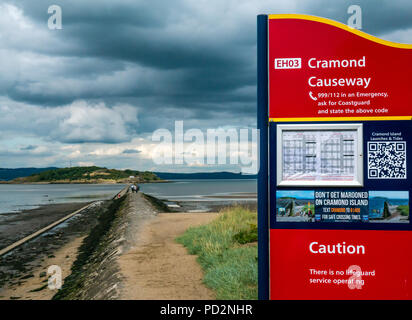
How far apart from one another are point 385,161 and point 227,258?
211 inches

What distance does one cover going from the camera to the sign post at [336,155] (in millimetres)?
4715

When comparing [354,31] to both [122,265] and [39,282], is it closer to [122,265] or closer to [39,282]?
[122,265]

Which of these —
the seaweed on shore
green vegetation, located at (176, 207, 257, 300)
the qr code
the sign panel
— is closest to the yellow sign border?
the sign panel

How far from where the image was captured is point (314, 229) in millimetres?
4777

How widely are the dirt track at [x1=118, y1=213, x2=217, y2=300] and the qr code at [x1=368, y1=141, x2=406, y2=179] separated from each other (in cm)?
382

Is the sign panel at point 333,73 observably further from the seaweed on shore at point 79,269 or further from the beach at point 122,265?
the seaweed on shore at point 79,269

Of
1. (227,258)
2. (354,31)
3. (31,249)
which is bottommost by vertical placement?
(31,249)

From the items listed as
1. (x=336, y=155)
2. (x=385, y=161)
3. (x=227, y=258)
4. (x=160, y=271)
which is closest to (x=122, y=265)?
(x=160, y=271)

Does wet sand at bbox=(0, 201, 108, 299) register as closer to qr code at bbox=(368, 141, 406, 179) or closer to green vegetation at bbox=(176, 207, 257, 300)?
green vegetation at bbox=(176, 207, 257, 300)

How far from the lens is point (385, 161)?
15.6ft

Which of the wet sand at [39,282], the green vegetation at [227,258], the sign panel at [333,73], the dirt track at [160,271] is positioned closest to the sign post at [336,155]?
the sign panel at [333,73]

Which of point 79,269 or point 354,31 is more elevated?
point 354,31

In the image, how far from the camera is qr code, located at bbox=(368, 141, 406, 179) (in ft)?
15.5

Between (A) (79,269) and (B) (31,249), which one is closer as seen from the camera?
(A) (79,269)
